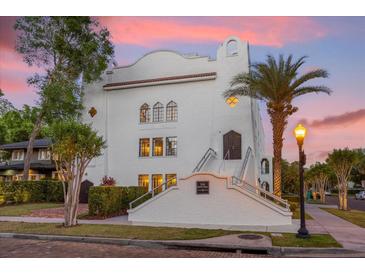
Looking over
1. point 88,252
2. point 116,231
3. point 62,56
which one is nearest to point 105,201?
Result: point 116,231

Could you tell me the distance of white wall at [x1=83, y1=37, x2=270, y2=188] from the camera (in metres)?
22.3

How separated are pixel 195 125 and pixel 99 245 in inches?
564

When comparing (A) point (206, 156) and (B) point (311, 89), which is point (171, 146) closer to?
(A) point (206, 156)

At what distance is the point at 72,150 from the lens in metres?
12.7

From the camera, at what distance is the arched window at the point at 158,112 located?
24219 millimetres

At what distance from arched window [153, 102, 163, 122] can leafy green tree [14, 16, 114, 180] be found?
6.04 m

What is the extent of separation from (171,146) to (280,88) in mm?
9217

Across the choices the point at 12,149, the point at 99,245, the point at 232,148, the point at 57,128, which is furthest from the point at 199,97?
the point at 12,149

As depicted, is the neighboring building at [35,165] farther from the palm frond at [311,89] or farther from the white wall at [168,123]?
the palm frond at [311,89]

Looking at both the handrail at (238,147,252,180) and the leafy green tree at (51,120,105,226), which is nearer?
the leafy green tree at (51,120,105,226)

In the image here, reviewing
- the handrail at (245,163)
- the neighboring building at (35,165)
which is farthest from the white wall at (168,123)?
the neighboring building at (35,165)

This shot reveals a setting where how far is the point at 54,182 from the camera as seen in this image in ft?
83.5

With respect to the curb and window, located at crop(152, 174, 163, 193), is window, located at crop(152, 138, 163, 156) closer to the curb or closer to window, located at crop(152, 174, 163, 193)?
window, located at crop(152, 174, 163, 193)

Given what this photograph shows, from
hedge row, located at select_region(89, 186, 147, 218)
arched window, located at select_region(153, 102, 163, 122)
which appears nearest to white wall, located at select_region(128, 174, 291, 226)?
hedge row, located at select_region(89, 186, 147, 218)
